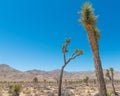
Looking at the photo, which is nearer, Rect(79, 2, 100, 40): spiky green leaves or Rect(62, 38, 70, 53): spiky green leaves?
Rect(79, 2, 100, 40): spiky green leaves

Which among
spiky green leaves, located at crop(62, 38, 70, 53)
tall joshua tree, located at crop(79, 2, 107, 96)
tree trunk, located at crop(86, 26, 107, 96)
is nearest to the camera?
tree trunk, located at crop(86, 26, 107, 96)

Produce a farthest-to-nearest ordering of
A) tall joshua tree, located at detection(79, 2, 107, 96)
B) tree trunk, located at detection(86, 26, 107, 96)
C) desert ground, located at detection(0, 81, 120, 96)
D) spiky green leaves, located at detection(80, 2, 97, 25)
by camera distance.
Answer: desert ground, located at detection(0, 81, 120, 96) < spiky green leaves, located at detection(80, 2, 97, 25) < tall joshua tree, located at detection(79, 2, 107, 96) < tree trunk, located at detection(86, 26, 107, 96)

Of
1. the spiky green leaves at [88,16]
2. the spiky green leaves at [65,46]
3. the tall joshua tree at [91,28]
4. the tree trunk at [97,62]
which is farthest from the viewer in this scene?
the spiky green leaves at [65,46]

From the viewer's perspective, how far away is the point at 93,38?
13.3 m

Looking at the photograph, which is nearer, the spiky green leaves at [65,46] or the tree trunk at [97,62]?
the tree trunk at [97,62]

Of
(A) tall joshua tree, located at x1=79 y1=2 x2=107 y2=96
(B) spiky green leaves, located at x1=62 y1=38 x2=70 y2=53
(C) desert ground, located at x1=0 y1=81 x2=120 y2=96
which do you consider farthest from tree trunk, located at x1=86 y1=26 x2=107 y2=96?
(C) desert ground, located at x1=0 y1=81 x2=120 y2=96

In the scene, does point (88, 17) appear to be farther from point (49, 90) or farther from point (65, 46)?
point (49, 90)

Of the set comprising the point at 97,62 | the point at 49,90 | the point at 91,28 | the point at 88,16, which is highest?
the point at 88,16

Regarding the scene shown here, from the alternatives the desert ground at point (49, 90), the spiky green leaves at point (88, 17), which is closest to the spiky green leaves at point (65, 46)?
the desert ground at point (49, 90)

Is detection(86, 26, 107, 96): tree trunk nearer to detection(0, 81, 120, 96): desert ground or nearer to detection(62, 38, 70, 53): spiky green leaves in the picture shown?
detection(62, 38, 70, 53): spiky green leaves

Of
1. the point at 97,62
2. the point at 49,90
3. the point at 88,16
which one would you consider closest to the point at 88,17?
the point at 88,16

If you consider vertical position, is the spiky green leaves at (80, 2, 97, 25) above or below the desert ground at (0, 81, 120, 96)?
above

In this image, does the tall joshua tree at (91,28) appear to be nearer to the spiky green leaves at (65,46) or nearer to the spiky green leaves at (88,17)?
the spiky green leaves at (88,17)

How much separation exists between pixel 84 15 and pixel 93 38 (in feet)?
4.42
